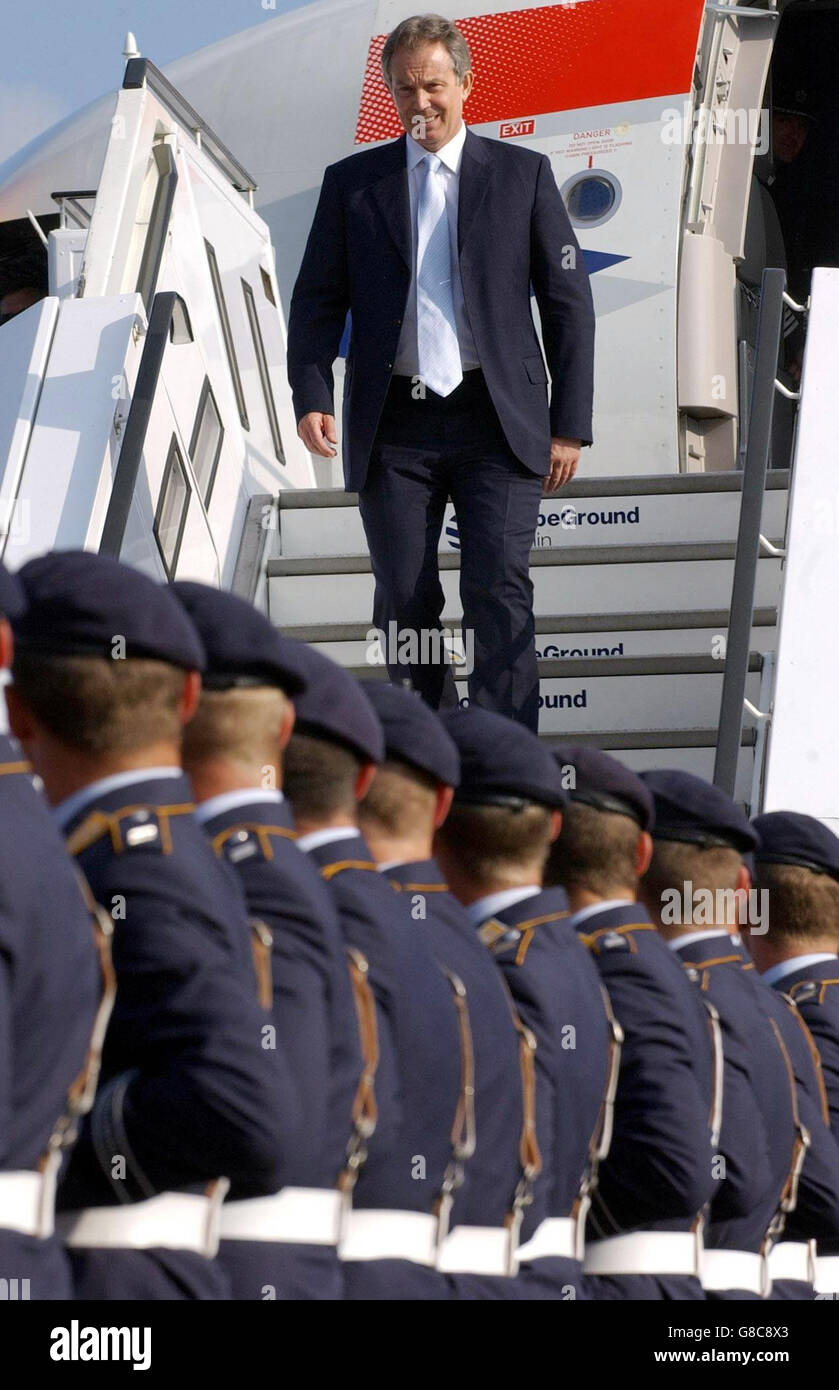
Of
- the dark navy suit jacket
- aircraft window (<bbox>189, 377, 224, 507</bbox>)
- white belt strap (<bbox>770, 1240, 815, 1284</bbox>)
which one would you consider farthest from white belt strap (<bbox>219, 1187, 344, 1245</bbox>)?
aircraft window (<bbox>189, 377, 224, 507</bbox>)

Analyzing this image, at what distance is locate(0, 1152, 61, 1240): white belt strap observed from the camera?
7.07ft

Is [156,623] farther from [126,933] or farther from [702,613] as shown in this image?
[702,613]

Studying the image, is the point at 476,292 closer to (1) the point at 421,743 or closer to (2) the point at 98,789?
(1) the point at 421,743

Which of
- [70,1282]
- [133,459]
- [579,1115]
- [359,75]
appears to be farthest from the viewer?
[359,75]

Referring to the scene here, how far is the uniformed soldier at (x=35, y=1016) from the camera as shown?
2.11 meters

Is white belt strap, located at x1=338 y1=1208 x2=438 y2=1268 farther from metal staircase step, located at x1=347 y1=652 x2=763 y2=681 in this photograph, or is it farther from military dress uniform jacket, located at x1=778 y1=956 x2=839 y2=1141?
metal staircase step, located at x1=347 y1=652 x2=763 y2=681

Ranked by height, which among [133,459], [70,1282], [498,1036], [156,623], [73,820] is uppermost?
[133,459]

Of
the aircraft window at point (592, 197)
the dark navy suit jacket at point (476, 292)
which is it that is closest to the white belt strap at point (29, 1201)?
the dark navy suit jacket at point (476, 292)

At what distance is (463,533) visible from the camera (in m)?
4.96

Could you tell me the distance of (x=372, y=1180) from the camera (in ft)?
9.14

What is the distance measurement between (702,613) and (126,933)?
399 cm

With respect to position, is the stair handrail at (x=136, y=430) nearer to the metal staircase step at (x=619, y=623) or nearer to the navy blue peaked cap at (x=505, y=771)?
the metal staircase step at (x=619, y=623)

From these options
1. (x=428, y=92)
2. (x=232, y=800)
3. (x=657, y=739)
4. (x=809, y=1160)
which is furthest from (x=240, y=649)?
(x=657, y=739)

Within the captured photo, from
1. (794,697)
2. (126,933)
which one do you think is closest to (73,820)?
(126,933)
